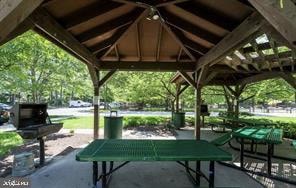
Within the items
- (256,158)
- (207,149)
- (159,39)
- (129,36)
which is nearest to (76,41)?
(129,36)

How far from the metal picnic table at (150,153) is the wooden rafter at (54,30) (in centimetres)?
184

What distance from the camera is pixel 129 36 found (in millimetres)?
6293

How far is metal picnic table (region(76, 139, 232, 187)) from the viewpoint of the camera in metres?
3.10

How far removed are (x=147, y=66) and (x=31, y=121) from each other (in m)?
4.04

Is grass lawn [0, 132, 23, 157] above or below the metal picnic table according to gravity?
below

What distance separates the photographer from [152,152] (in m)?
3.42

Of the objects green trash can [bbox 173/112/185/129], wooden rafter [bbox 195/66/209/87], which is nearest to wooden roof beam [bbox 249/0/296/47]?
wooden rafter [bbox 195/66/209/87]

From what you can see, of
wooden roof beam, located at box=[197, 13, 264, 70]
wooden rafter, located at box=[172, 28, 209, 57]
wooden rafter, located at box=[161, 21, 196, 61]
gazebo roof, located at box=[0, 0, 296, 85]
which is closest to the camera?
gazebo roof, located at box=[0, 0, 296, 85]

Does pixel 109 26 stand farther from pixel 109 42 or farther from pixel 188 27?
pixel 188 27

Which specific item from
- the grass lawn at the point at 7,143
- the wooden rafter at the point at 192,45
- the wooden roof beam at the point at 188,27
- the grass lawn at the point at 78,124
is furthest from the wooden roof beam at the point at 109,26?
the grass lawn at the point at 78,124

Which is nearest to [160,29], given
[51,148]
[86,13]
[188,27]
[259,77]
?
[188,27]

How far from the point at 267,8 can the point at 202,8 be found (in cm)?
235

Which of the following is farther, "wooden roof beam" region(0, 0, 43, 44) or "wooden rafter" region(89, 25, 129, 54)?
"wooden rafter" region(89, 25, 129, 54)

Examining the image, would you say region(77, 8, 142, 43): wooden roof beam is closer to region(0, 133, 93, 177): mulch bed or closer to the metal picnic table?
the metal picnic table
